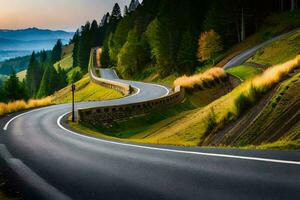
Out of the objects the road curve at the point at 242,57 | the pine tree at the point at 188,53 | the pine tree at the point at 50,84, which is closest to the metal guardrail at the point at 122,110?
the road curve at the point at 242,57

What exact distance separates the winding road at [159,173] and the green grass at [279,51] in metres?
37.7

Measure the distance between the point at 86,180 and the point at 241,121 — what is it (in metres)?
7.67

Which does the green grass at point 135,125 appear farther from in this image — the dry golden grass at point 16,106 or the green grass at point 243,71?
the green grass at point 243,71

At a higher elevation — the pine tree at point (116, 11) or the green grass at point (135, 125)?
the pine tree at point (116, 11)

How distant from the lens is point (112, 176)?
8.81 meters

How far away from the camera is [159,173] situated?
8414 mm

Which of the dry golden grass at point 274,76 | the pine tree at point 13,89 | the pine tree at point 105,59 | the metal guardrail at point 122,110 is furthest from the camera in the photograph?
the pine tree at point 105,59

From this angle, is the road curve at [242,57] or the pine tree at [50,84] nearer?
the road curve at [242,57]

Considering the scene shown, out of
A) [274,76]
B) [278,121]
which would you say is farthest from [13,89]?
[278,121]

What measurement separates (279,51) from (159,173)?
44167 mm

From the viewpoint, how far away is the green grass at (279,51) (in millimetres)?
47000

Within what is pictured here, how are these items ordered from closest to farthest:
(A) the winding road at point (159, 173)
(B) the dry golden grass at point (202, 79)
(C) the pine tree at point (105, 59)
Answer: (A) the winding road at point (159, 173) < (B) the dry golden grass at point (202, 79) < (C) the pine tree at point (105, 59)

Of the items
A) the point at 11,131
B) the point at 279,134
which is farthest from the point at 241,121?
the point at 11,131

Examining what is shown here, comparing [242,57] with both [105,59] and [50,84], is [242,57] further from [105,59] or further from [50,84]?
[50,84]
